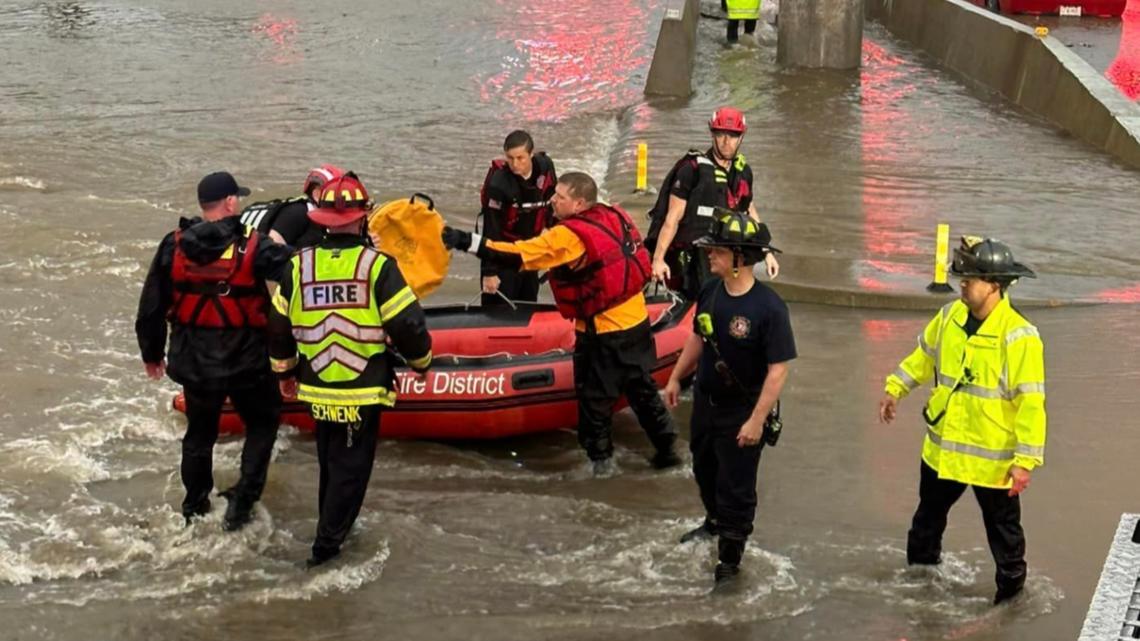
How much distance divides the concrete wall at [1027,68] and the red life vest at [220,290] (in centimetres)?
1061

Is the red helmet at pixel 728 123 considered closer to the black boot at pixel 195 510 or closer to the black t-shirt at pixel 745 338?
the black t-shirt at pixel 745 338

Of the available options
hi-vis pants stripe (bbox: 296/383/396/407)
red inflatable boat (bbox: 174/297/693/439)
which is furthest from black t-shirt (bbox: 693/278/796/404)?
red inflatable boat (bbox: 174/297/693/439)

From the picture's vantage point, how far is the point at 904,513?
6992 millimetres

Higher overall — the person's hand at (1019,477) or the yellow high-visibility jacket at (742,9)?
the yellow high-visibility jacket at (742,9)

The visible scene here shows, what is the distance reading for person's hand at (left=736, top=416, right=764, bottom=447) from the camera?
19.2 feet

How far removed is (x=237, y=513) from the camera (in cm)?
682

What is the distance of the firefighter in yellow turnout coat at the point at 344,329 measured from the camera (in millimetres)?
6027

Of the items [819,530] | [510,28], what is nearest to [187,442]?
[819,530]

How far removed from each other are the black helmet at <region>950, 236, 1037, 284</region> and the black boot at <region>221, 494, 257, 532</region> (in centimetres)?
350

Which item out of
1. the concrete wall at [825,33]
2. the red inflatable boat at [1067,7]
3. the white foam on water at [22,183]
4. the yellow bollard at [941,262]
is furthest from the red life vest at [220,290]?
the red inflatable boat at [1067,7]

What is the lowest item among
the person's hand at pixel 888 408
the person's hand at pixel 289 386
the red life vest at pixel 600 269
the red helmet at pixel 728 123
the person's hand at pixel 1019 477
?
the person's hand at pixel 289 386

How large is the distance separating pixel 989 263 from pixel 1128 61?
18.6 metres

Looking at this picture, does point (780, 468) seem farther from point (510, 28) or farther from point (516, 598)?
point (510, 28)

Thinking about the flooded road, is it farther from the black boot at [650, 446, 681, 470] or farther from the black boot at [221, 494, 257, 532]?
the black boot at [650, 446, 681, 470]
